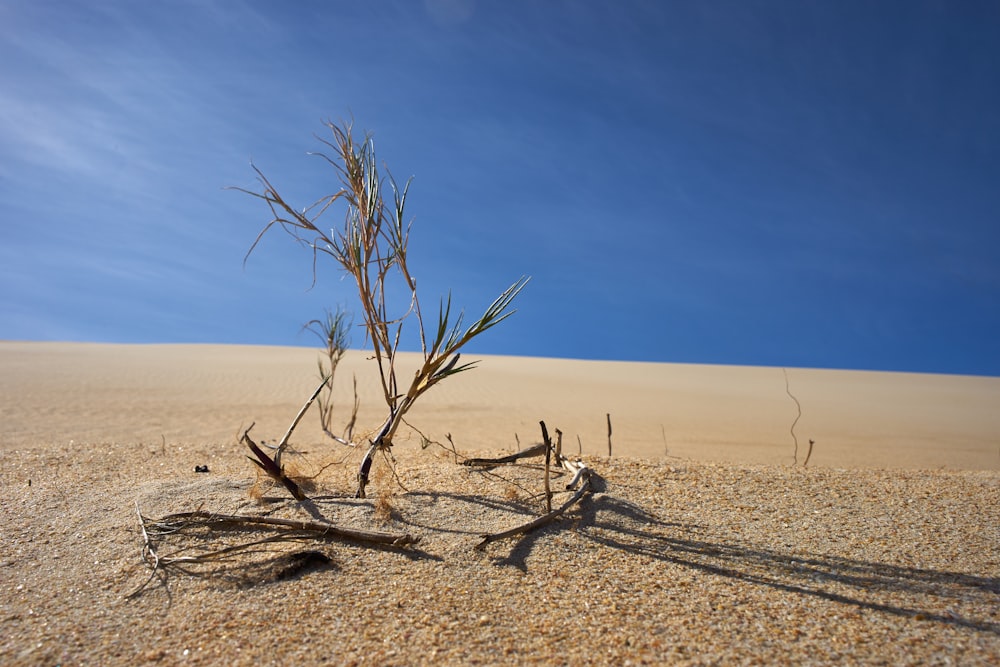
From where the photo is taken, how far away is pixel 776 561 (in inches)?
108

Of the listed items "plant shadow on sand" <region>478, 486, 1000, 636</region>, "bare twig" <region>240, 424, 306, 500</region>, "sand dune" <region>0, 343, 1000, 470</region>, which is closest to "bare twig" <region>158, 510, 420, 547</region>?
"bare twig" <region>240, 424, 306, 500</region>

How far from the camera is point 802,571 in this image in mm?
2668

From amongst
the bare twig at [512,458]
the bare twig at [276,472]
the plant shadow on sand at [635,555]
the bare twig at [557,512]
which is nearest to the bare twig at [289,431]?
the bare twig at [276,472]

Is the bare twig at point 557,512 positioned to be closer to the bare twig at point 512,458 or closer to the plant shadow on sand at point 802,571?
the plant shadow on sand at point 802,571

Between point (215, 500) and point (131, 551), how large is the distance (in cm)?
55

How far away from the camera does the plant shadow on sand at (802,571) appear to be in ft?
8.04

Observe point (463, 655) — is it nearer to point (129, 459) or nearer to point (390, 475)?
point (390, 475)

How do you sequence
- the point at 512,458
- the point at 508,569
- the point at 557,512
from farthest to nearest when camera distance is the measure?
the point at 512,458, the point at 557,512, the point at 508,569

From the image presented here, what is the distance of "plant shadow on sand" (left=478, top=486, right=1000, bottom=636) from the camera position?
2451 millimetres

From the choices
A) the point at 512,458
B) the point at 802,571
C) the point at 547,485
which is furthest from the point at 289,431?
the point at 802,571

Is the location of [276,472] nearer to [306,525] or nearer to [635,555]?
[306,525]

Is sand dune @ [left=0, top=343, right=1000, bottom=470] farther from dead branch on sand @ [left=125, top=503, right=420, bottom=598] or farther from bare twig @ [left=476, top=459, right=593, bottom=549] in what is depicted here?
dead branch on sand @ [left=125, top=503, right=420, bottom=598]

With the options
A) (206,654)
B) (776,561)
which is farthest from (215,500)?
(776,561)

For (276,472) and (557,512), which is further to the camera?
(276,472)
